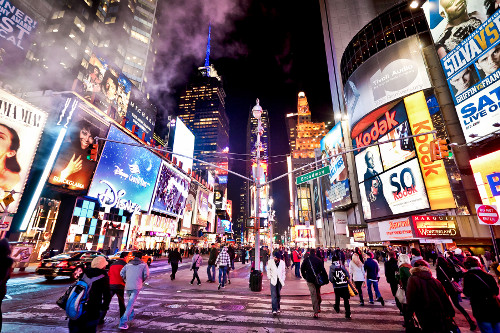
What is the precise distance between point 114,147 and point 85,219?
9.30 meters

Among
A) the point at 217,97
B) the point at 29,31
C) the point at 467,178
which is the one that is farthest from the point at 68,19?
the point at 217,97

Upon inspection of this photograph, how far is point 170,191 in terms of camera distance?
153ft

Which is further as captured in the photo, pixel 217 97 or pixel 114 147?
pixel 217 97

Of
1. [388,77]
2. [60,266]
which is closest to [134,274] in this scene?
[60,266]

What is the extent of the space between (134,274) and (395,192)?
110 feet

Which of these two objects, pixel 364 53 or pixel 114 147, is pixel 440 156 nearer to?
pixel 114 147

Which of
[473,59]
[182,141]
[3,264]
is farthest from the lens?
[182,141]

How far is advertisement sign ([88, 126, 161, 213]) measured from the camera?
2777cm

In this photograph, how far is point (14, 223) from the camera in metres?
19.3

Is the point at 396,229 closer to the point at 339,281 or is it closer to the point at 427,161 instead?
the point at 427,161

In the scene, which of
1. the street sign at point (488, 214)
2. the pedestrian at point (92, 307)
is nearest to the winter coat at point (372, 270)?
the street sign at point (488, 214)

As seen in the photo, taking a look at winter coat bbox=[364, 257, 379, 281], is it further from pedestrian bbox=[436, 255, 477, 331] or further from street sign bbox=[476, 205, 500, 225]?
street sign bbox=[476, 205, 500, 225]

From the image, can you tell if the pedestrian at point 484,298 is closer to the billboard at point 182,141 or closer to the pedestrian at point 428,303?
the pedestrian at point 428,303

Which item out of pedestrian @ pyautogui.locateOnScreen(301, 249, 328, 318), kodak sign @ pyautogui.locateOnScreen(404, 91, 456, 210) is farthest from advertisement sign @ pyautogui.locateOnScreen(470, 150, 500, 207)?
pedestrian @ pyautogui.locateOnScreen(301, 249, 328, 318)
